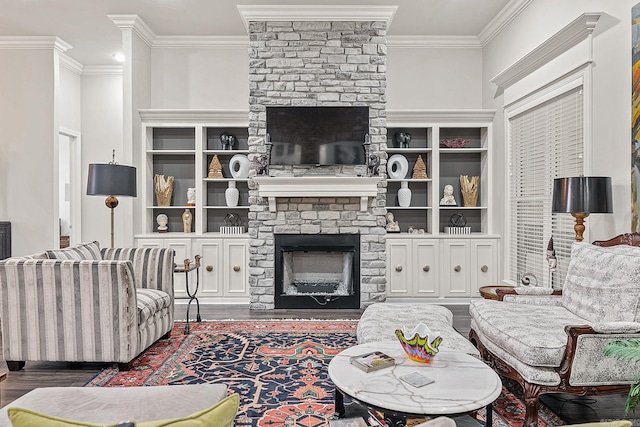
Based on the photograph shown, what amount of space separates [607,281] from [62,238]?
6.77 m

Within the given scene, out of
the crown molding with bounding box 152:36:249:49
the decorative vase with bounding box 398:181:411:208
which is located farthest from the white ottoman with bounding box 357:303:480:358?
the crown molding with bounding box 152:36:249:49

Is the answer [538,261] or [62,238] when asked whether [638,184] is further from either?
[62,238]

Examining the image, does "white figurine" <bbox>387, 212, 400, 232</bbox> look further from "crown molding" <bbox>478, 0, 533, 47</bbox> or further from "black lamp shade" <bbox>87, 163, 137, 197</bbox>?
"black lamp shade" <bbox>87, 163, 137, 197</bbox>

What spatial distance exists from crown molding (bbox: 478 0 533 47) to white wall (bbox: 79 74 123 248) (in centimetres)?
525

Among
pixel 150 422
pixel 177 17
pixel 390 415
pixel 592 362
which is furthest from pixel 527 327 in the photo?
pixel 177 17

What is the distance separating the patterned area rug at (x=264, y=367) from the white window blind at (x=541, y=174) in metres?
1.88

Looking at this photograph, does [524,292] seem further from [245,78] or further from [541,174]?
[245,78]

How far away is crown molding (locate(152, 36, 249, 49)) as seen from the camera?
229 inches

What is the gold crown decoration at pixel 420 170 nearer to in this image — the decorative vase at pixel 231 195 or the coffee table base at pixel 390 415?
the decorative vase at pixel 231 195

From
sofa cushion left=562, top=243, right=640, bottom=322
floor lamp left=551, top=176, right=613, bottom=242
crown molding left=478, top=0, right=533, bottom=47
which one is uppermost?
crown molding left=478, top=0, right=533, bottom=47

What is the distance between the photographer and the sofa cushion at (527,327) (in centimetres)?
228

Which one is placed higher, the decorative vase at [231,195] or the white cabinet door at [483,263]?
the decorative vase at [231,195]

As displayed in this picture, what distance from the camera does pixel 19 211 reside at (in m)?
5.90

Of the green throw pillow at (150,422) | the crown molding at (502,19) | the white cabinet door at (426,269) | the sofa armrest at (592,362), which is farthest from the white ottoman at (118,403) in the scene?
the crown molding at (502,19)
